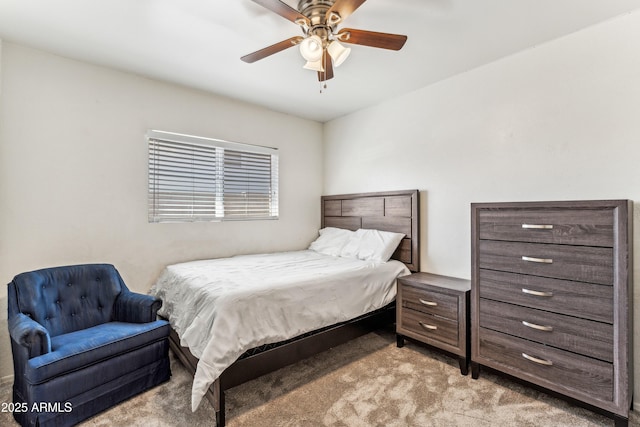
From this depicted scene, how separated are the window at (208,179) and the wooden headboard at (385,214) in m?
0.83

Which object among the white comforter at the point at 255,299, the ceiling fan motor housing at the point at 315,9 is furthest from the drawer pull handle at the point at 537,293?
the ceiling fan motor housing at the point at 315,9

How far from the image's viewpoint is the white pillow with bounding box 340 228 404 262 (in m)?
3.06

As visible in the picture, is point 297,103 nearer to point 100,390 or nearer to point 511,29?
point 511,29

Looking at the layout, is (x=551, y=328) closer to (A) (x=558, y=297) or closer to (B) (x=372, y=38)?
(A) (x=558, y=297)

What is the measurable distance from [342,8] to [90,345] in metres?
2.41

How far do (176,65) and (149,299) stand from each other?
196cm

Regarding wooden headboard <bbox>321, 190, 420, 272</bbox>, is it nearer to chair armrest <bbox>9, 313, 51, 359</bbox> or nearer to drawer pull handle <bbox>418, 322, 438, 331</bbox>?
drawer pull handle <bbox>418, 322, 438, 331</bbox>

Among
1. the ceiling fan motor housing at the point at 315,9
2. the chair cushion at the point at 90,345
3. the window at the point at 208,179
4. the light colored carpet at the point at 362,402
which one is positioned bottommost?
the light colored carpet at the point at 362,402

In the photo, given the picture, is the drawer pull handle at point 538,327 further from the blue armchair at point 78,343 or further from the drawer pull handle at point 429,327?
the blue armchair at point 78,343

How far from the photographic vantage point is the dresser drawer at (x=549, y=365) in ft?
5.58

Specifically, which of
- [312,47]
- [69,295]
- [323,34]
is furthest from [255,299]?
[323,34]

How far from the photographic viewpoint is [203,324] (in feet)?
6.02

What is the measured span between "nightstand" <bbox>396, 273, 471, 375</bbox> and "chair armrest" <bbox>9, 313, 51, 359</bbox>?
253 centimetres

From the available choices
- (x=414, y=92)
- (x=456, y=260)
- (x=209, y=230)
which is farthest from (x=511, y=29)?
(x=209, y=230)
